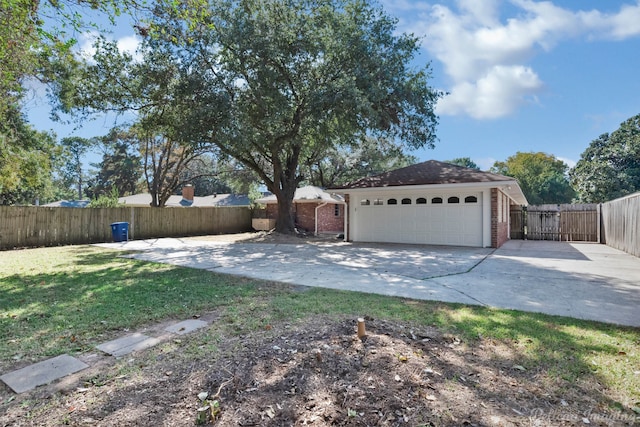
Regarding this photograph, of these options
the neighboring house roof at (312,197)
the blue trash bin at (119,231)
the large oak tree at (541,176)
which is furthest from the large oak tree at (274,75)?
the large oak tree at (541,176)

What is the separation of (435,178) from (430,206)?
115 cm

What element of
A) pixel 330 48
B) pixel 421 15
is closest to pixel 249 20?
pixel 330 48

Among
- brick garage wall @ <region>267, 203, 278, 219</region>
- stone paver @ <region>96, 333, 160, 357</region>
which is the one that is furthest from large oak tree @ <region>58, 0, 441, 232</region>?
brick garage wall @ <region>267, 203, 278, 219</region>

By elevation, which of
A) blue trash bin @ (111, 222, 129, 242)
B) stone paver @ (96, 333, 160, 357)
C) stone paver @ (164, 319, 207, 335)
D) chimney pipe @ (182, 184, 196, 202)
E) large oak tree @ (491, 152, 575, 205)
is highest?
large oak tree @ (491, 152, 575, 205)

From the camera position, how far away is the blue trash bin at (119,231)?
14943 millimetres

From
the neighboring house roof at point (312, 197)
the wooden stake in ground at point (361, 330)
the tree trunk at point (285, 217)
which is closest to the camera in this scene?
the wooden stake in ground at point (361, 330)

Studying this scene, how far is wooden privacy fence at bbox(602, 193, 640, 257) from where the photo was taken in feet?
32.0

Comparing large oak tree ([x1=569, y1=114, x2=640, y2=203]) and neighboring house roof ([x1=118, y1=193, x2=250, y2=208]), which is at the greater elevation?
large oak tree ([x1=569, y1=114, x2=640, y2=203])

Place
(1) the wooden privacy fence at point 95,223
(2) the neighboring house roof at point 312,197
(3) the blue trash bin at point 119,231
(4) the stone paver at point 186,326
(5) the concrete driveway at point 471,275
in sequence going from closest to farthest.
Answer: (4) the stone paver at point 186,326
(5) the concrete driveway at point 471,275
(1) the wooden privacy fence at point 95,223
(3) the blue trash bin at point 119,231
(2) the neighboring house roof at point 312,197

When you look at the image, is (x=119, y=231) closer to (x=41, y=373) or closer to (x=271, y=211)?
(x=271, y=211)

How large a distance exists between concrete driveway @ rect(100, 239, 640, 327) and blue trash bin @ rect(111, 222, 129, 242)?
6.04 meters

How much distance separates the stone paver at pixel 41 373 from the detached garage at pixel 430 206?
11.3 metres

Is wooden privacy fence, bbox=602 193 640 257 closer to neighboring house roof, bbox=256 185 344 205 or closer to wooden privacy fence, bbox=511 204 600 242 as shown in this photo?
wooden privacy fence, bbox=511 204 600 242

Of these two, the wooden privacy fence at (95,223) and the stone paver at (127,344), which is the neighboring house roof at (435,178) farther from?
the stone paver at (127,344)
